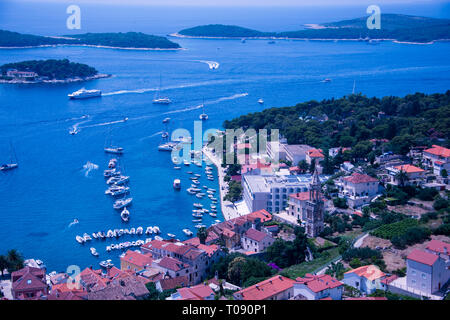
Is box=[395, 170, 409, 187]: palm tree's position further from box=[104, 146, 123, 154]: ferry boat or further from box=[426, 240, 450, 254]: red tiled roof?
box=[104, 146, 123, 154]: ferry boat

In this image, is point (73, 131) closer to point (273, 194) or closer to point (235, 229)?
point (273, 194)

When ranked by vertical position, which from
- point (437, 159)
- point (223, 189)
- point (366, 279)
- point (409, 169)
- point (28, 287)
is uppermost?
A: point (437, 159)

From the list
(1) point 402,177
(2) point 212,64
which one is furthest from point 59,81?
(1) point 402,177

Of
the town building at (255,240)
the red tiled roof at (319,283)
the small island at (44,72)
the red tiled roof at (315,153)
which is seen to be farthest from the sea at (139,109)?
the red tiled roof at (319,283)

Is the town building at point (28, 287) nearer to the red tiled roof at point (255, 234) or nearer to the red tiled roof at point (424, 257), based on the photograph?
the red tiled roof at point (255, 234)

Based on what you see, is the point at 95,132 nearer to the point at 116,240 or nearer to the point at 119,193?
the point at 119,193
